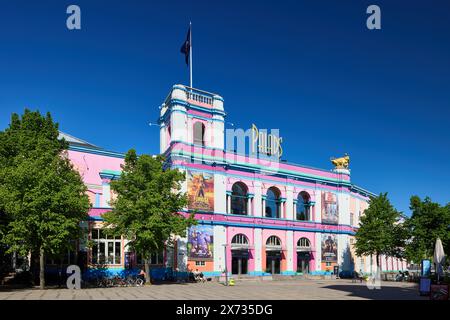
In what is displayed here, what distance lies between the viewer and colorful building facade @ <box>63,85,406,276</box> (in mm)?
48469

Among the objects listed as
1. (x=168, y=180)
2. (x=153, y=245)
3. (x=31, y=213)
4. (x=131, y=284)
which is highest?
(x=168, y=180)

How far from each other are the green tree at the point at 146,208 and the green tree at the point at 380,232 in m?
27.7

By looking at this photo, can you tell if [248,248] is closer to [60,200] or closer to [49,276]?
[49,276]

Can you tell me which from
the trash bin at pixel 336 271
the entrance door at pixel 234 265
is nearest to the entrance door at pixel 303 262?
the trash bin at pixel 336 271

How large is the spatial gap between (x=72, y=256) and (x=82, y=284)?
4489 millimetres

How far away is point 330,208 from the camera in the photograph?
62375 mm

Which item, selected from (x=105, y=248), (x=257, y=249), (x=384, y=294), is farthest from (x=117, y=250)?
(x=384, y=294)

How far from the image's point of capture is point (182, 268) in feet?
154

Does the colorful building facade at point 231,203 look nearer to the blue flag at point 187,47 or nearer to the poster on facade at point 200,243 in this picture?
the poster on facade at point 200,243

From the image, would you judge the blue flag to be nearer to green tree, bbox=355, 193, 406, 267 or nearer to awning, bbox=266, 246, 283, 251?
awning, bbox=266, 246, 283, 251

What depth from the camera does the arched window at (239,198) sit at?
54344mm
